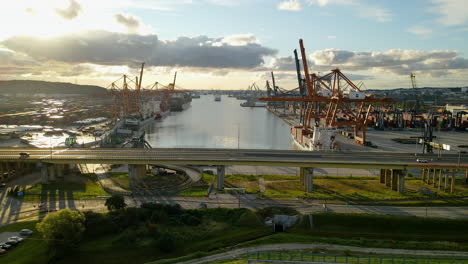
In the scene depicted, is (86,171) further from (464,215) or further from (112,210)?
(464,215)

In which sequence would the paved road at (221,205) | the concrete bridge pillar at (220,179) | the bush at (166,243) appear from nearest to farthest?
1. the bush at (166,243)
2. the paved road at (221,205)
3. the concrete bridge pillar at (220,179)

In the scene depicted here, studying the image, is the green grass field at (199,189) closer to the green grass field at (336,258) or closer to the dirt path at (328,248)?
the dirt path at (328,248)

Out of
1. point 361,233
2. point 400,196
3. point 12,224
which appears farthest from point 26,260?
point 400,196

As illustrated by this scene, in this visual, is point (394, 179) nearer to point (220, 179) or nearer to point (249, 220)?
point (220, 179)


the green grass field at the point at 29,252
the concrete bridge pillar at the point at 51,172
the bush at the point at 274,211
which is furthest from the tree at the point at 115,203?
the concrete bridge pillar at the point at 51,172

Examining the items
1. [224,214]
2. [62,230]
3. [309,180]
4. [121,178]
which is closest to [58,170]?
[121,178]
